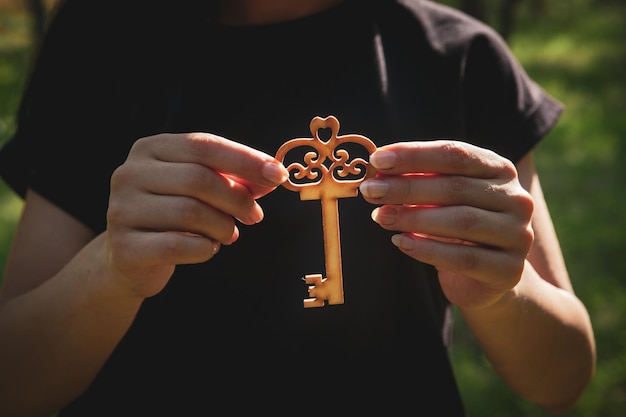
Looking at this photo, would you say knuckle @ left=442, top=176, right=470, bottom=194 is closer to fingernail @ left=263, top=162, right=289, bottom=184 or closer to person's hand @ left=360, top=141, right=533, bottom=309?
person's hand @ left=360, top=141, right=533, bottom=309

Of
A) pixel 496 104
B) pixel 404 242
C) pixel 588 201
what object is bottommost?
pixel 404 242

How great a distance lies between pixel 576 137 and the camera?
6789mm

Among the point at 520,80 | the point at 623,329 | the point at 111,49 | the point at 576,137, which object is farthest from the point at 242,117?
the point at 576,137

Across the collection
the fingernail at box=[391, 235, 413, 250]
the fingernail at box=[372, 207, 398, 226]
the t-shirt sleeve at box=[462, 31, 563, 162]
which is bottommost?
the fingernail at box=[391, 235, 413, 250]

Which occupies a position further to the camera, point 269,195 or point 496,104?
point 496,104

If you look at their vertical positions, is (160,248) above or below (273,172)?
below

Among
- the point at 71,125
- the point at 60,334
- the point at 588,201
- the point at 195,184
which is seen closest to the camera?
the point at 195,184

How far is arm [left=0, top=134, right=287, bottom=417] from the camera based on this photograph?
1162 millimetres

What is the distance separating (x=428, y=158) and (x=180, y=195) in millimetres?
452

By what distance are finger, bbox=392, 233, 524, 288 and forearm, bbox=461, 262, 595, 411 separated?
16 centimetres

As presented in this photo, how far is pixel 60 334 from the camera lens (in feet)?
4.72

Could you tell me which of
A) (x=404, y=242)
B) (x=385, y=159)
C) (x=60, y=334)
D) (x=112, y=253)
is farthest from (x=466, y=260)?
(x=60, y=334)

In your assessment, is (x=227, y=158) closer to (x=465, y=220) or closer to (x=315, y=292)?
(x=315, y=292)

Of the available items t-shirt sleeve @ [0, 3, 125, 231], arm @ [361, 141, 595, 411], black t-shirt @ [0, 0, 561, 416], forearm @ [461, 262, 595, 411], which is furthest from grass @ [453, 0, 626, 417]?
t-shirt sleeve @ [0, 3, 125, 231]
